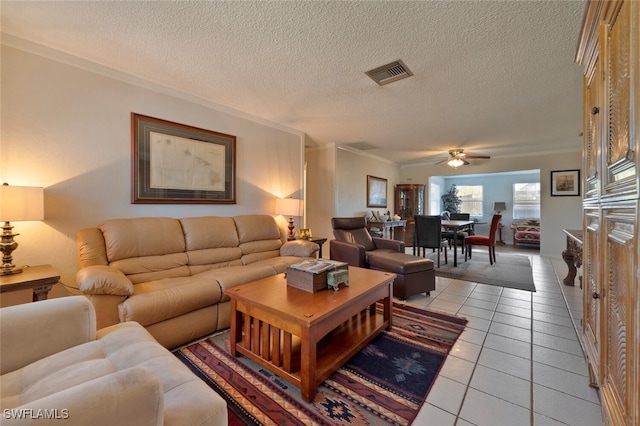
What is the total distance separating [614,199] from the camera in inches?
40.3

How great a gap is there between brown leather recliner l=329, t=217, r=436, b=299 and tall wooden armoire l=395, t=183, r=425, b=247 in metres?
3.22

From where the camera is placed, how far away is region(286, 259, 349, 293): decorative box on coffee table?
1870 millimetres

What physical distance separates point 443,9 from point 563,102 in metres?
2.53

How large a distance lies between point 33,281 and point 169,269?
88 cm

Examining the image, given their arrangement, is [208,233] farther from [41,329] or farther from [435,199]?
[435,199]

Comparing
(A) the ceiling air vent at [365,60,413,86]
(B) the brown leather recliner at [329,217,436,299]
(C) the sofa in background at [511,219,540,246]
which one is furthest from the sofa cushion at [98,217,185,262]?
(C) the sofa in background at [511,219,540,246]

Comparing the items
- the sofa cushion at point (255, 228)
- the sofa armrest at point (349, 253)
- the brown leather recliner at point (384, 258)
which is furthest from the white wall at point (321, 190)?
the sofa cushion at point (255, 228)

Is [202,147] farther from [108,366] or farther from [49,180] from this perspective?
[108,366]

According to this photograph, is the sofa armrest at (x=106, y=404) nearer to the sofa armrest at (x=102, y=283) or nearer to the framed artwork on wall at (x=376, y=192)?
the sofa armrest at (x=102, y=283)

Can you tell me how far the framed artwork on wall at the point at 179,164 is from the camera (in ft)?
8.64

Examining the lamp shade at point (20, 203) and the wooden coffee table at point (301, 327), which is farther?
the lamp shade at point (20, 203)

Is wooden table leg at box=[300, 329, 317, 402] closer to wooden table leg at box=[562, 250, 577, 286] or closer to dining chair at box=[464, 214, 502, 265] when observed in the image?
wooden table leg at box=[562, 250, 577, 286]

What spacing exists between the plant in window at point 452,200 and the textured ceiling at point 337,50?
5.62 m

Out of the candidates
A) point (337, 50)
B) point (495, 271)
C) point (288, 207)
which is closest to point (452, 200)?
point (495, 271)
